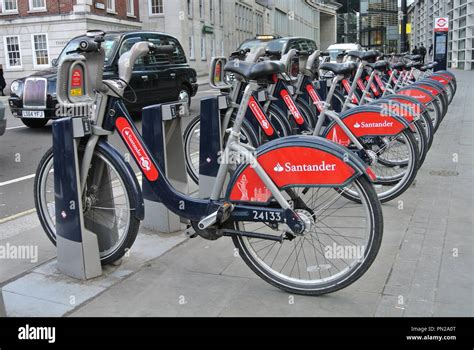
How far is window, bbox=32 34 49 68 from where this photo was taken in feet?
95.8

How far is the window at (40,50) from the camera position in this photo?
2919 cm

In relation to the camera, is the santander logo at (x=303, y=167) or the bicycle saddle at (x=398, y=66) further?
the bicycle saddle at (x=398, y=66)

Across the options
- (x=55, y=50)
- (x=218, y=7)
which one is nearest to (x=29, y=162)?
(x=55, y=50)

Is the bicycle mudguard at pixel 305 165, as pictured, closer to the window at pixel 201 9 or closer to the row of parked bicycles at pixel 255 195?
the row of parked bicycles at pixel 255 195

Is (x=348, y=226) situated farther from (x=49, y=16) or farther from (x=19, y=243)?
(x=49, y=16)

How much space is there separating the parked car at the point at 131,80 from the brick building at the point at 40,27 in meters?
16.3

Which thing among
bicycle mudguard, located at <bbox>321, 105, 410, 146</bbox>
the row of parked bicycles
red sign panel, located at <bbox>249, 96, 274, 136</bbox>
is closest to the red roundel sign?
bicycle mudguard, located at <bbox>321, 105, 410, 146</bbox>

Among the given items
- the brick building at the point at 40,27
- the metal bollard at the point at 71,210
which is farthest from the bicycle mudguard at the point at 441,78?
the brick building at the point at 40,27

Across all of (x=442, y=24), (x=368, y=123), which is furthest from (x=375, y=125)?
(x=442, y=24)

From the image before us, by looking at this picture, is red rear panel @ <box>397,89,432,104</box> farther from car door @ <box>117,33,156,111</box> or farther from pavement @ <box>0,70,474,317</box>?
car door @ <box>117,33,156,111</box>

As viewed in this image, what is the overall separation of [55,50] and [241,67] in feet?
91.6

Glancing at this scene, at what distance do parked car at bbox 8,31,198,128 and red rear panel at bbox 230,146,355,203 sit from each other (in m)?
6.32

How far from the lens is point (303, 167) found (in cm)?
316
